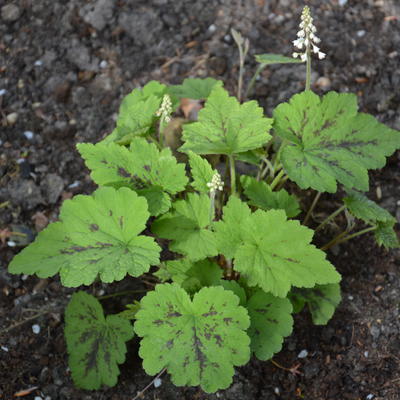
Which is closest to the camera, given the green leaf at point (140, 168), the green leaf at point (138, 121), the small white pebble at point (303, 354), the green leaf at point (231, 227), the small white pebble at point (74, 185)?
the green leaf at point (231, 227)

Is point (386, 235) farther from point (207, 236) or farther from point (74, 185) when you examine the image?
point (74, 185)

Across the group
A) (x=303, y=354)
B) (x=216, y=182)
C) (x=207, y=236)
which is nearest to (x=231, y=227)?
(x=207, y=236)

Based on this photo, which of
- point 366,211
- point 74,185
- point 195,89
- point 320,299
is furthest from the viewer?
point 74,185

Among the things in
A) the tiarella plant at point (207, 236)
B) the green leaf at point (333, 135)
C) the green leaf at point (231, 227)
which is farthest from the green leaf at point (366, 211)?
the green leaf at point (231, 227)

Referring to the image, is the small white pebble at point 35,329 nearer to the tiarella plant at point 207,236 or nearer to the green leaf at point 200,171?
the tiarella plant at point 207,236

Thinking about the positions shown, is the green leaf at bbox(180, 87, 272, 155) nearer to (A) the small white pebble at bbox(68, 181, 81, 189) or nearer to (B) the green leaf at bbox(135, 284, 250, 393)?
(B) the green leaf at bbox(135, 284, 250, 393)

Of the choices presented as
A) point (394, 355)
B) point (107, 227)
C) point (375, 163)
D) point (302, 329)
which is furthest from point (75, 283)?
point (394, 355)
